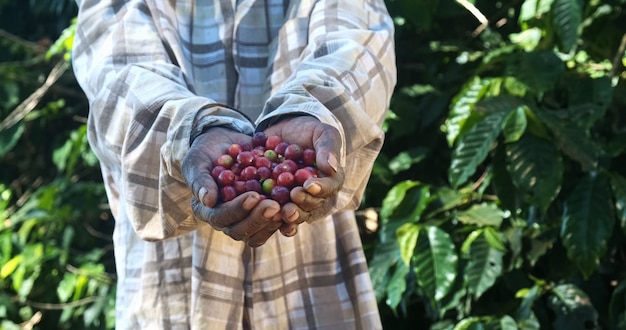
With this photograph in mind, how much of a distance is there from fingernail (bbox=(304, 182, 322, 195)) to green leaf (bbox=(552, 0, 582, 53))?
116cm

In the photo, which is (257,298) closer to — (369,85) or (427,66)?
(369,85)

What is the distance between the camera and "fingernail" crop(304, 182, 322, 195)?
0.68m

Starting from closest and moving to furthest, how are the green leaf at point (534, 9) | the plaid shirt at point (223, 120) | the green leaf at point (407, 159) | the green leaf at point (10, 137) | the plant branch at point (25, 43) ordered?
the plaid shirt at point (223, 120)
the green leaf at point (534, 9)
the green leaf at point (407, 159)
the green leaf at point (10, 137)
the plant branch at point (25, 43)

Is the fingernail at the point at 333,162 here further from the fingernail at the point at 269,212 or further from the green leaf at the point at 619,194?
the green leaf at the point at 619,194

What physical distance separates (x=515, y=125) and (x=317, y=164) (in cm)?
93

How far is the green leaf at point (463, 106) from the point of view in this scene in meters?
1.71

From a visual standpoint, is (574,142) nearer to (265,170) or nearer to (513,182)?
(513,182)

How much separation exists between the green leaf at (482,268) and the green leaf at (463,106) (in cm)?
21

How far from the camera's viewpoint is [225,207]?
68 cm

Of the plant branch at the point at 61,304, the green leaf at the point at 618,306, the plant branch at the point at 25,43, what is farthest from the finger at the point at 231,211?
the plant branch at the point at 25,43

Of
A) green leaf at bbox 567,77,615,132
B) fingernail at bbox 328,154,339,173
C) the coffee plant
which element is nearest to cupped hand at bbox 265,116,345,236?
fingernail at bbox 328,154,339,173

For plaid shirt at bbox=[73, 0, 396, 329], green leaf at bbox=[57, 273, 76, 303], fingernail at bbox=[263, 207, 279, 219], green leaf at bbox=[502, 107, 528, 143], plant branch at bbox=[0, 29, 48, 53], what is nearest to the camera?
fingernail at bbox=[263, 207, 279, 219]

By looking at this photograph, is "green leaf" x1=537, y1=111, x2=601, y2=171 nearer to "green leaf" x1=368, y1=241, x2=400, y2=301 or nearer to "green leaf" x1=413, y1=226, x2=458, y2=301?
"green leaf" x1=413, y1=226, x2=458, y2=301

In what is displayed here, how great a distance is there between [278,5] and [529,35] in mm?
1043
